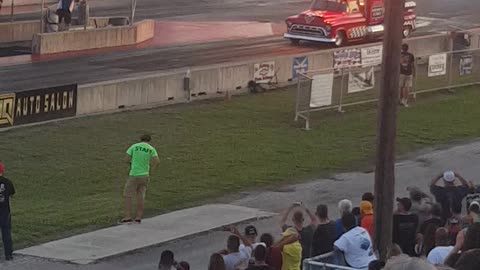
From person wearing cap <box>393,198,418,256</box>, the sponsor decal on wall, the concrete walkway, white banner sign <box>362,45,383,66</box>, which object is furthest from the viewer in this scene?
white banner sign <box>362,45,383,66</box>

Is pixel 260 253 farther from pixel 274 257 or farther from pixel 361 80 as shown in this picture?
pixel 361 80

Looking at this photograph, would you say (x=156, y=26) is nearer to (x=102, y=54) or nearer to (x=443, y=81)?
(x=102, y=54)

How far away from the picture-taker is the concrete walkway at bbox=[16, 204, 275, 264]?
17.2 metres

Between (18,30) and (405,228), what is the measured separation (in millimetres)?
28408

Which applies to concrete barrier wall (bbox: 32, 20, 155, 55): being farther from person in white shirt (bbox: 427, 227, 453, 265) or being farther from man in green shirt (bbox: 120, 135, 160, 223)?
person in white shirt (bbox: 427, 227, 453, 265)

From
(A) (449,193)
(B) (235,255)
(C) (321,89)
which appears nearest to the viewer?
(B) (235,255)

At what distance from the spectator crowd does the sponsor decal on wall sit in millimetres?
12717

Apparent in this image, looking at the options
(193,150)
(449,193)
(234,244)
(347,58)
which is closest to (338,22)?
(347,58)

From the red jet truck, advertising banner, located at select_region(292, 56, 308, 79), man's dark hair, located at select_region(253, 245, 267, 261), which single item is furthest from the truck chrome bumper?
man's dark hair, located at select_region(253, 245, 267, 261)

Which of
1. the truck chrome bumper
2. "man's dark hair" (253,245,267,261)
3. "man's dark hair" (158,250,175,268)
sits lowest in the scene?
the truck chrome bumper

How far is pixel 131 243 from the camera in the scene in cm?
1780

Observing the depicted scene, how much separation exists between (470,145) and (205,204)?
8.76 meters

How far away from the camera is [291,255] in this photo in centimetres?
1296

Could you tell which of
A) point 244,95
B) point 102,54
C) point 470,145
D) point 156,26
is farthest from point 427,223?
point 156,26
